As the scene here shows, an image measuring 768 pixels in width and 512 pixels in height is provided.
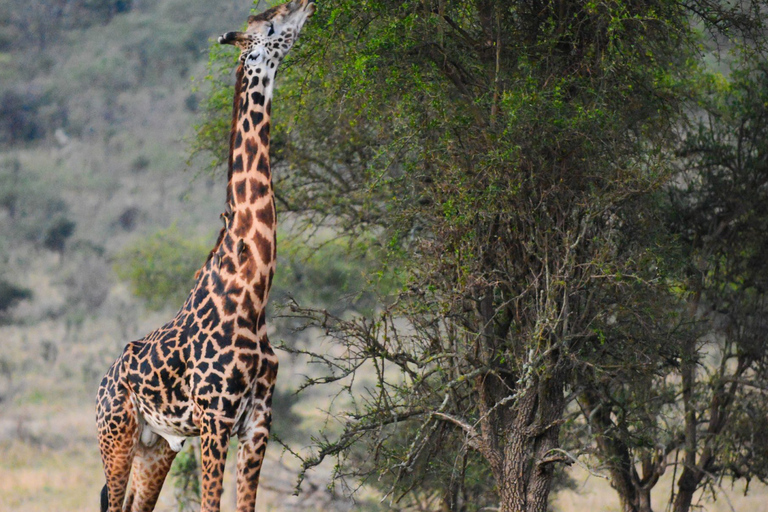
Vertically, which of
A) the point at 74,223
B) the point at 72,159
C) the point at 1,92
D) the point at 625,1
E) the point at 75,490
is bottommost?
the point at 75,490

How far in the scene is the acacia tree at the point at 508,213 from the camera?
7906 millimetres

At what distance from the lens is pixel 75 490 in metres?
18.5

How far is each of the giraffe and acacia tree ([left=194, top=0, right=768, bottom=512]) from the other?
3.52ft

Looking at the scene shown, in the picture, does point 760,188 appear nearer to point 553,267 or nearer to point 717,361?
point 717,361

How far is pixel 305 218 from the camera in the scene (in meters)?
12.8

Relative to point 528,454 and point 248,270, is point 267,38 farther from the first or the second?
point 528,454

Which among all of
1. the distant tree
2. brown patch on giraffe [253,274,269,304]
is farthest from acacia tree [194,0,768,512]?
the distant tree

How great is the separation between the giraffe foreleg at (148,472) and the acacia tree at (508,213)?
1268 mm

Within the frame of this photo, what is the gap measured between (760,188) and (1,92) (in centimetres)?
3914

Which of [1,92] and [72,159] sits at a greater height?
[1,92]

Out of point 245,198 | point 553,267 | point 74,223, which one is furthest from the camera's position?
point 74,223

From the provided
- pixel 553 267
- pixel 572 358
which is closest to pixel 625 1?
pixel 553 267

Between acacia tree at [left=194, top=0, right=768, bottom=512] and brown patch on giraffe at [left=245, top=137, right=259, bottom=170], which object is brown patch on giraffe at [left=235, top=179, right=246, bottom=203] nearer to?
brown patch on giraffe at [left=245, top=137, right=259, bottom=170]

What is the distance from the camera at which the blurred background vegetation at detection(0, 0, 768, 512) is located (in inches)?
337
